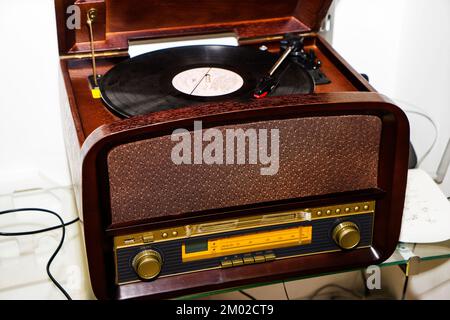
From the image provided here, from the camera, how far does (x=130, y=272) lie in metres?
1.09

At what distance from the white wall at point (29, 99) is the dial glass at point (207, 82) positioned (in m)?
0.36

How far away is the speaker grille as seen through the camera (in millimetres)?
994

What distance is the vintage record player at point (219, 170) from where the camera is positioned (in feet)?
3.26

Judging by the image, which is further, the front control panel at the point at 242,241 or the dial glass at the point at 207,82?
the dial glass at the point at 207,82

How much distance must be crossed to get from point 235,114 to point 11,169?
746mm

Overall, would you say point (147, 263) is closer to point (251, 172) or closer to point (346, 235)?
point (251, 172)

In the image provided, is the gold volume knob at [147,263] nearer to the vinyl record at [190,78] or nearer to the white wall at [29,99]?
the vinyl record at [190,78]

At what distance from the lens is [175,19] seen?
139 centimetres

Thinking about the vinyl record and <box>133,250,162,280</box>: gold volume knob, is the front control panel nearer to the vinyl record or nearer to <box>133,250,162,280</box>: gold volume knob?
<box>133,250,162,280</box>: gold volume knob

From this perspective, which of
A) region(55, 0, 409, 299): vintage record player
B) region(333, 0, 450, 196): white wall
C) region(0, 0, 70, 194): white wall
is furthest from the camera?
region(333, 0, 450, 196): white wall

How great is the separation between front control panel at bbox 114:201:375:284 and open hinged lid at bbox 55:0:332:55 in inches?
18.2

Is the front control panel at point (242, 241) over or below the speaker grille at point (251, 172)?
below

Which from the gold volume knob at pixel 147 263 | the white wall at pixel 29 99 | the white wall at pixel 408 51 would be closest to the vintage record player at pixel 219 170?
the gold volume knob at pixel 147 263

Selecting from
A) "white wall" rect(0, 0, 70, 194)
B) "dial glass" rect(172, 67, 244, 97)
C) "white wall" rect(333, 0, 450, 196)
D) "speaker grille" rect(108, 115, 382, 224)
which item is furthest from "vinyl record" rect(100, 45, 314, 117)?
"white wall" rect(333, 0, 450, 196)
